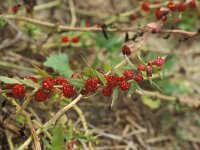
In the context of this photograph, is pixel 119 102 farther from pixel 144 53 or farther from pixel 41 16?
pixel 41 16

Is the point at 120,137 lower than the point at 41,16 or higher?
lower

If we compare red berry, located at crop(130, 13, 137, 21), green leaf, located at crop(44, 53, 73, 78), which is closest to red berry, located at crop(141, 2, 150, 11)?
red berry, located at crop(130, 13, 137, 21)

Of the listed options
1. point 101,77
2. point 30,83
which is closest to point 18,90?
point 30,83

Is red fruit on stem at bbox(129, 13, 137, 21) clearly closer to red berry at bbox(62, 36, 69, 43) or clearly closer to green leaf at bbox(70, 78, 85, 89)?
red berry at bbox(62, 36, 69, 43)

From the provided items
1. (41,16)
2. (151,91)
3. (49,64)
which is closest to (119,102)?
(151,91)

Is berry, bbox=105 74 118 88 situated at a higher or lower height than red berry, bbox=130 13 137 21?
lower

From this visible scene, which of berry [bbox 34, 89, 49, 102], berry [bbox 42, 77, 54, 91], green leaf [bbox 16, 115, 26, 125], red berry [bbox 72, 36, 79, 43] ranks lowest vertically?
green leaf [bbox 16, 115, 26, 125]

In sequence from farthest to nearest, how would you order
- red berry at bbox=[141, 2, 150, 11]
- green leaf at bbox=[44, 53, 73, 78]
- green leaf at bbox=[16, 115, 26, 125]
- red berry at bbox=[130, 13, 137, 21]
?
red berry at bbox=[130, 13, 137, 21], red berry at bbox=[141, 2, 150, 11], green leaf at bbox=[44, 53, 73, 78], green leaf at bbox=[16, 115, 26, 125]
